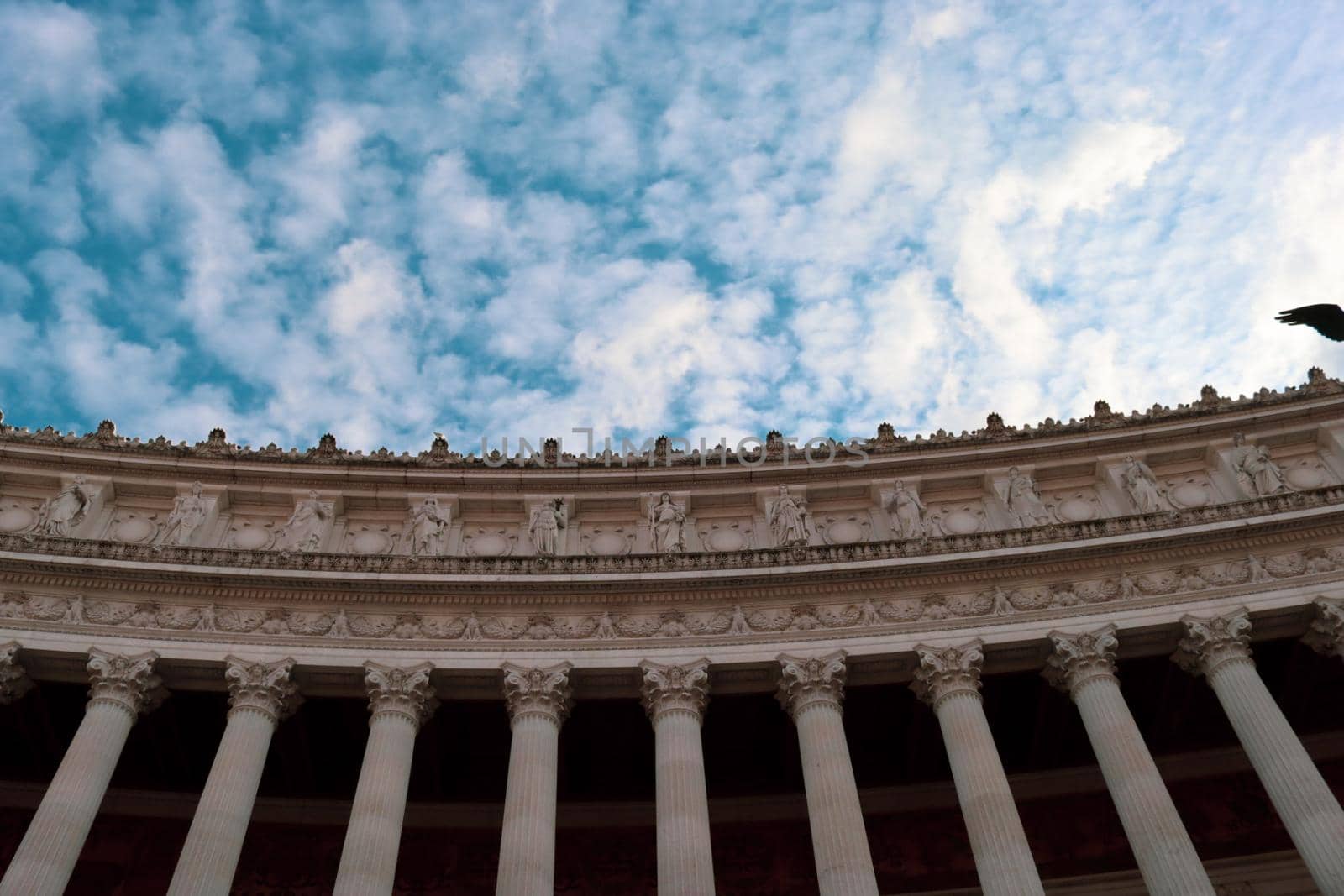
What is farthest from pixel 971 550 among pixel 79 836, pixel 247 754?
pixel 79 836

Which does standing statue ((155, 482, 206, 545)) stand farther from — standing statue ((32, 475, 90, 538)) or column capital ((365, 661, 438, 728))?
column capital ((365, 661, 438, 728))

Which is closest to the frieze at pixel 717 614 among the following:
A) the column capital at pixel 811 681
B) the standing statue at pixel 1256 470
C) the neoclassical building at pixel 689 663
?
the neoclassical building at pixel 689 663

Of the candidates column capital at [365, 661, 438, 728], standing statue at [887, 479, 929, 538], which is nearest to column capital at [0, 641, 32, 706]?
column capital at [365, 661, 438, 728]

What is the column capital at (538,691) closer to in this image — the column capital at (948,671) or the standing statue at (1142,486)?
the column capital at (948,671)

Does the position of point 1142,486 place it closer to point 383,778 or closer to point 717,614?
point 717,614

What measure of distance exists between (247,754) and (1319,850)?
71.0 feet

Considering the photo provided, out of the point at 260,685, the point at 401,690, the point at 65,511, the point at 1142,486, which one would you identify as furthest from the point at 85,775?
the point at 1142,486

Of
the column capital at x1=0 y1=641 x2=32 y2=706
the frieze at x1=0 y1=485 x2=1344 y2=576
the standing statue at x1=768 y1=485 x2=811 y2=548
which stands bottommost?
the column capital at x1=0 y1=641 x2=32 y2=706

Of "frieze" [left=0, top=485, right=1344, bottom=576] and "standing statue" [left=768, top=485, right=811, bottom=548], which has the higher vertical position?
"standing statue" [left=768, top=485, right=811, bottom=548]

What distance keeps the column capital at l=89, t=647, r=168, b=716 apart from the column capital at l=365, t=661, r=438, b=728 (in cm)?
472

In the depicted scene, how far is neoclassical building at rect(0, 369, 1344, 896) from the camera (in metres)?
24.8

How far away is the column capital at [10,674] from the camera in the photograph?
25953mm

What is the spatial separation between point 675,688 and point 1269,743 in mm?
12517

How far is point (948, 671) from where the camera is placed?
26.6 m
